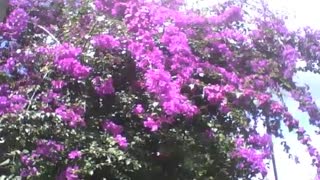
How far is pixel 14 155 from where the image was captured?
15.5ft

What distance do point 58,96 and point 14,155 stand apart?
2.05 feet

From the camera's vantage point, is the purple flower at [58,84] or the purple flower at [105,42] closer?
the purple flower at [58,84]

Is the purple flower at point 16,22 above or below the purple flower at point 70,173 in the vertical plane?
above

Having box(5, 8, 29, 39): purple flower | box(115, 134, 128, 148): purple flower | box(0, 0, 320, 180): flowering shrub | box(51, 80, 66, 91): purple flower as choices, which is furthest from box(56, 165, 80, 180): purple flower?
box(5, 8, 29, 39): purple flower

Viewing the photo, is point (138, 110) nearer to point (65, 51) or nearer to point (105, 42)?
point (105, 42)

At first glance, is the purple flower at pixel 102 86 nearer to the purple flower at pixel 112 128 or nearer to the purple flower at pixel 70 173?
the purple flower at pixel 112 128

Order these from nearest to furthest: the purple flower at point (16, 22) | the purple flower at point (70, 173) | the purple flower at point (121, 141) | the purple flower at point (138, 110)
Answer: the purple flower at point (70, 173)
the purple flower at point (121, 141)
the purple flower at point (138, 110)
the purple flower at point (16, 22)

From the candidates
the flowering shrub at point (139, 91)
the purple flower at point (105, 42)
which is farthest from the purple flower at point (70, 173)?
the purple flower at point (105, 42)

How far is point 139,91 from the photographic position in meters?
5.34

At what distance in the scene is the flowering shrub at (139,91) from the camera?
4.89 m

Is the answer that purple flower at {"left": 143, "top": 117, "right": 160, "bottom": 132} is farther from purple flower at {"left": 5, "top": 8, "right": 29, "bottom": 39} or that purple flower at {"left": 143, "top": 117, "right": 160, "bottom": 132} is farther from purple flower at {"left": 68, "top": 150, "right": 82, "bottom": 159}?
purple flower at {"left": 5, "top": 8, "right": 29, "bottom": 39}

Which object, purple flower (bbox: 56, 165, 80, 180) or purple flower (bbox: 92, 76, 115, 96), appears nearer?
purple flower (bbox: 56, 165, 80, 180)

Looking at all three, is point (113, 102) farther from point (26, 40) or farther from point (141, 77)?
point (26, 40)

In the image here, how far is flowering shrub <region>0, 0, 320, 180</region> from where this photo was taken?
193 inches
